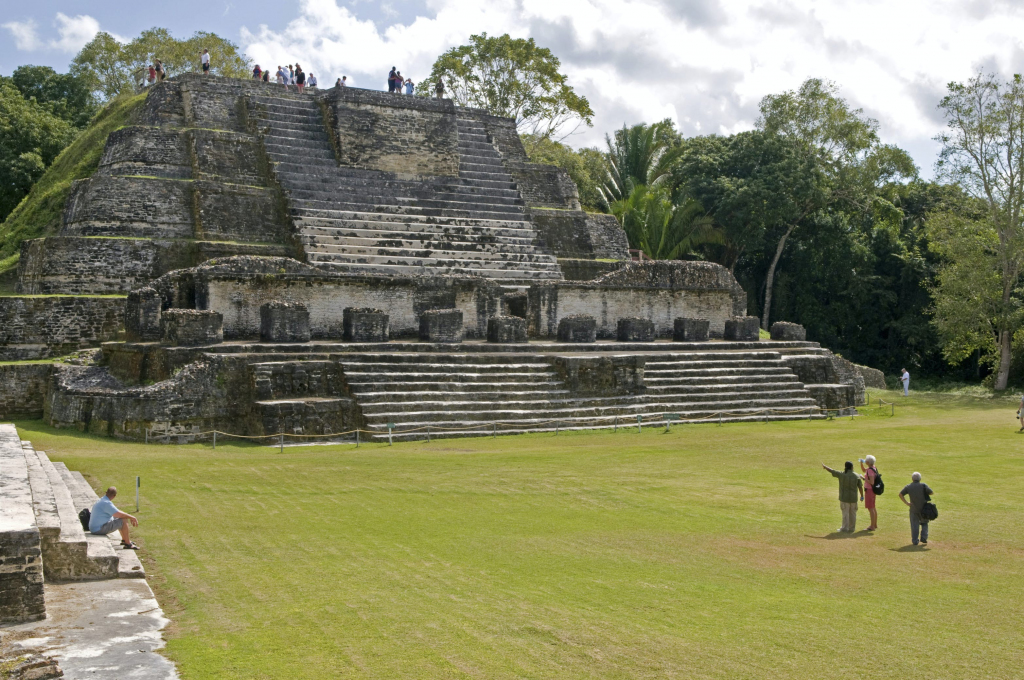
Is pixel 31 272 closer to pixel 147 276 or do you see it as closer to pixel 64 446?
pixel 147 276

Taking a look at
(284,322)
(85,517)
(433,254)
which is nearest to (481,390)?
(284,322)

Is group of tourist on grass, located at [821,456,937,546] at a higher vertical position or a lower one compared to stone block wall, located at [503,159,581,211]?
lower

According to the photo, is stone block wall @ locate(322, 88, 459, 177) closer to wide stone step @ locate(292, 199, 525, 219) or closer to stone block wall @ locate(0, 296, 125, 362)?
wide stone step @ locate(292, 199, 525, 219)

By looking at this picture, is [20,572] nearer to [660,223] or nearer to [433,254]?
[433,254]

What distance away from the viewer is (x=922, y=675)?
5223 mm

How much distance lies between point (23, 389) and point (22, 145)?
13050mm

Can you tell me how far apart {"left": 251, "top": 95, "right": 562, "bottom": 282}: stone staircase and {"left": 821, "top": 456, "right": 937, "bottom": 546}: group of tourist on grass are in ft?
37.2

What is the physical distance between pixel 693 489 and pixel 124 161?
15.0 metres

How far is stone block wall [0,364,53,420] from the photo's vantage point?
15914mm

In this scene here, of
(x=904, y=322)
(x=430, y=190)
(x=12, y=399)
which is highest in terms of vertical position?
(x=430, y=190)

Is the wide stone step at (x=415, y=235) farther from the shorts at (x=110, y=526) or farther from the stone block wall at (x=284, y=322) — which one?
the shorts at (x=110, y=526)

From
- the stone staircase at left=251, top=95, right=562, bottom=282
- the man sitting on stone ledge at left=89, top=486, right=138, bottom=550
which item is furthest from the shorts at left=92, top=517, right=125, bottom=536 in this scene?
the stone staircase at left=251, top=95, right=562, bottom=282

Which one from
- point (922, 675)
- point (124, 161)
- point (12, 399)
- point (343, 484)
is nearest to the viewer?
point (922, 675)

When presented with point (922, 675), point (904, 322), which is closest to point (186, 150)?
point (922, 675)
